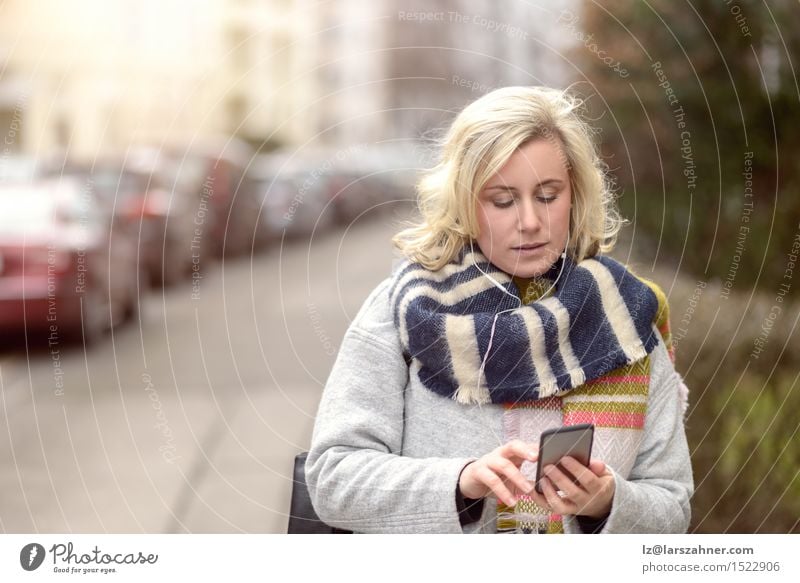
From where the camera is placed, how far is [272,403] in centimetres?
333

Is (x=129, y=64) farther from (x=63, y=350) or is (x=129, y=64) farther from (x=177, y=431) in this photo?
(x=63, y=350)

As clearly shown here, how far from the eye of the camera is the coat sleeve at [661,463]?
167cm

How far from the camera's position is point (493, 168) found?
1626mm

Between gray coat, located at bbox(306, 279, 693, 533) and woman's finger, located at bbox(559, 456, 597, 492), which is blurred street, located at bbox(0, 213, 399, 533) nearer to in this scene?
gray coat, located at bbox(306, 279, 693, 533)

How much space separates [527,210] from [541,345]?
8.6 inches

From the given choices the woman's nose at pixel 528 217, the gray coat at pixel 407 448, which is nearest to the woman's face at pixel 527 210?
the woman's nose at pixel 528 217

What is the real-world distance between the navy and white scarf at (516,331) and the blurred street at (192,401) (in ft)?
1.58

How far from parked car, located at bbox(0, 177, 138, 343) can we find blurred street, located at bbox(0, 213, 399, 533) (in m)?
0.12

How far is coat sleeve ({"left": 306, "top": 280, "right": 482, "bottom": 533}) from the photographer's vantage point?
5.31 ft

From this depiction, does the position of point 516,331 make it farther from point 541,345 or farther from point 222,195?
point 222,195

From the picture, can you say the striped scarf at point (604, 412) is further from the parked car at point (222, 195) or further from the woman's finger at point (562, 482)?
the parked car at point (222, 195)

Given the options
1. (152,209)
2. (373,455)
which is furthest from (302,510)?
(152,209)

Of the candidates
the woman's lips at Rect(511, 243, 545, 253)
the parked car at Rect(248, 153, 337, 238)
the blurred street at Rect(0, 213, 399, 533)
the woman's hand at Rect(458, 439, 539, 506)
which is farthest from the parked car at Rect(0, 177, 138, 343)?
the woman's hand at Rect(458, 439, 539, 506)

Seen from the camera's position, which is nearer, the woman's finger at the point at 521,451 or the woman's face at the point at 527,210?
the woman's finger at the point at 521,451
